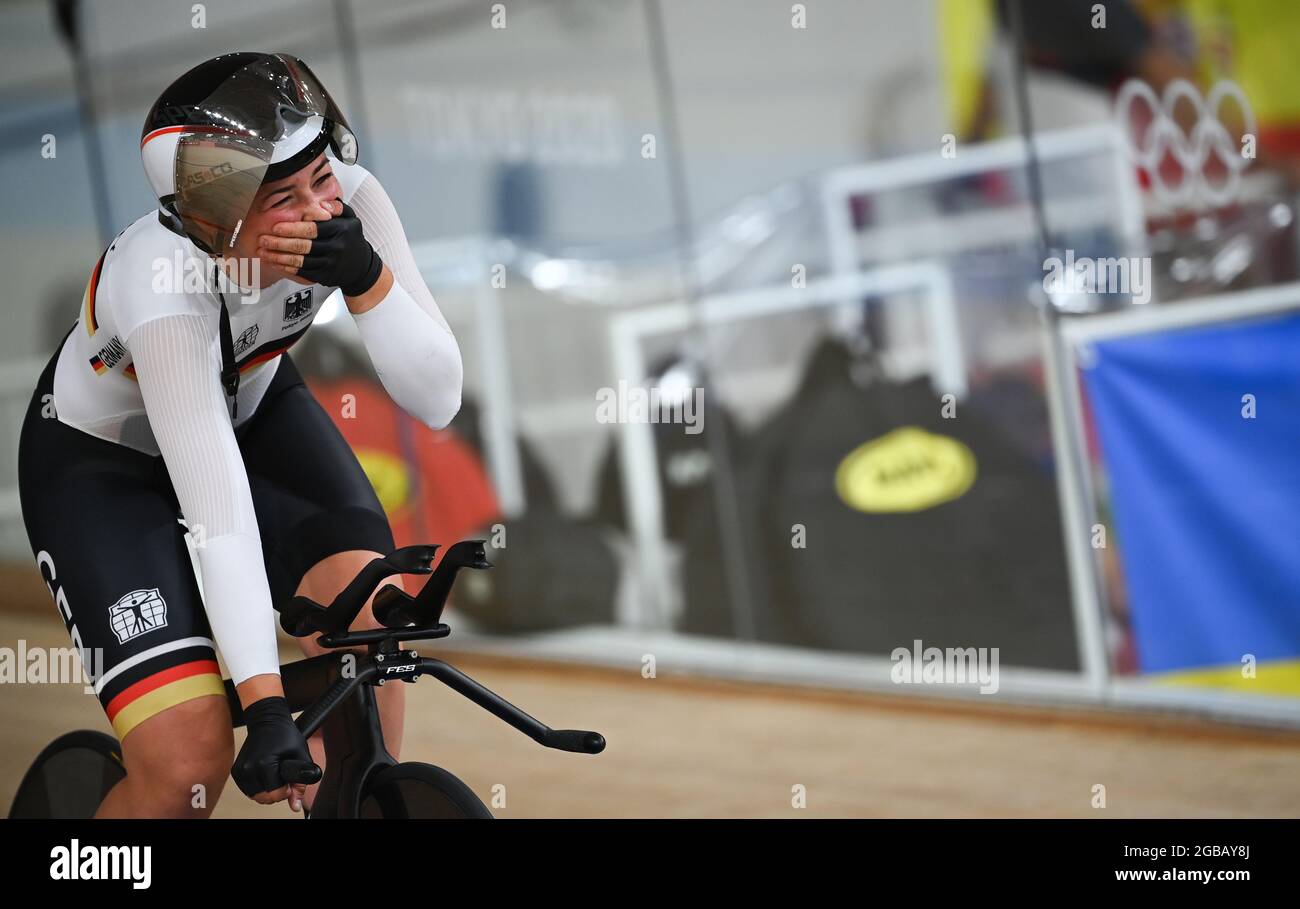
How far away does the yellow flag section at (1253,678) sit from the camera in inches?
147

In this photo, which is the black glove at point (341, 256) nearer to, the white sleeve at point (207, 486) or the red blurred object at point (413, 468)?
the white sleeve at point (207, 486)

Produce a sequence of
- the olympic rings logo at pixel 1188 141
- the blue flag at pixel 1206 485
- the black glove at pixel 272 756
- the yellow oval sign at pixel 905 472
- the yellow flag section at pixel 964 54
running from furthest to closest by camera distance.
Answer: the yellow flag section at pixel 964 54
the yellow oval sign at pixel 905 472
the olympic rings logo at pixel 1188 141
the blue flag at pixel 1206 485
the black glove at pixel 272 756

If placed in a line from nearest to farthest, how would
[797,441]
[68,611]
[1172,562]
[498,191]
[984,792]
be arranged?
1. [68,611]
2. [984,792]
3. [1172,562]
4. [797,441]
5. [498,191]

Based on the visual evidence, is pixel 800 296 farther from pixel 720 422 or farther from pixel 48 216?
pixel 48 216

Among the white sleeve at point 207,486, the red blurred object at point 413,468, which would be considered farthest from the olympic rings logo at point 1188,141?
the white sleeve at point 207,486

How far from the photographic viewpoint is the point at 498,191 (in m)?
5.59

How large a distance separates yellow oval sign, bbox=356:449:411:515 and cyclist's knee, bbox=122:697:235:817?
3.53 metres

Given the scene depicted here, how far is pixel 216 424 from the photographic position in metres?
1.60

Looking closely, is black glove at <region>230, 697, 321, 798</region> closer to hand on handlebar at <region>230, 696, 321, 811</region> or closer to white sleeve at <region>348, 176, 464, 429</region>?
hand on handlebar at <region>230, 696, 321, 811</region>

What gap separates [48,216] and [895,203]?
3068mm

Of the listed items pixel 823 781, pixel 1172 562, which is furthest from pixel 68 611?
pixel 1172 562

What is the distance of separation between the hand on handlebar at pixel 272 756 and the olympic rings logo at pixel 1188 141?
3514 mm

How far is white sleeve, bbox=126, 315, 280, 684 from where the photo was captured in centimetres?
158

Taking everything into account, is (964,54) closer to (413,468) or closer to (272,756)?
(413,468)
